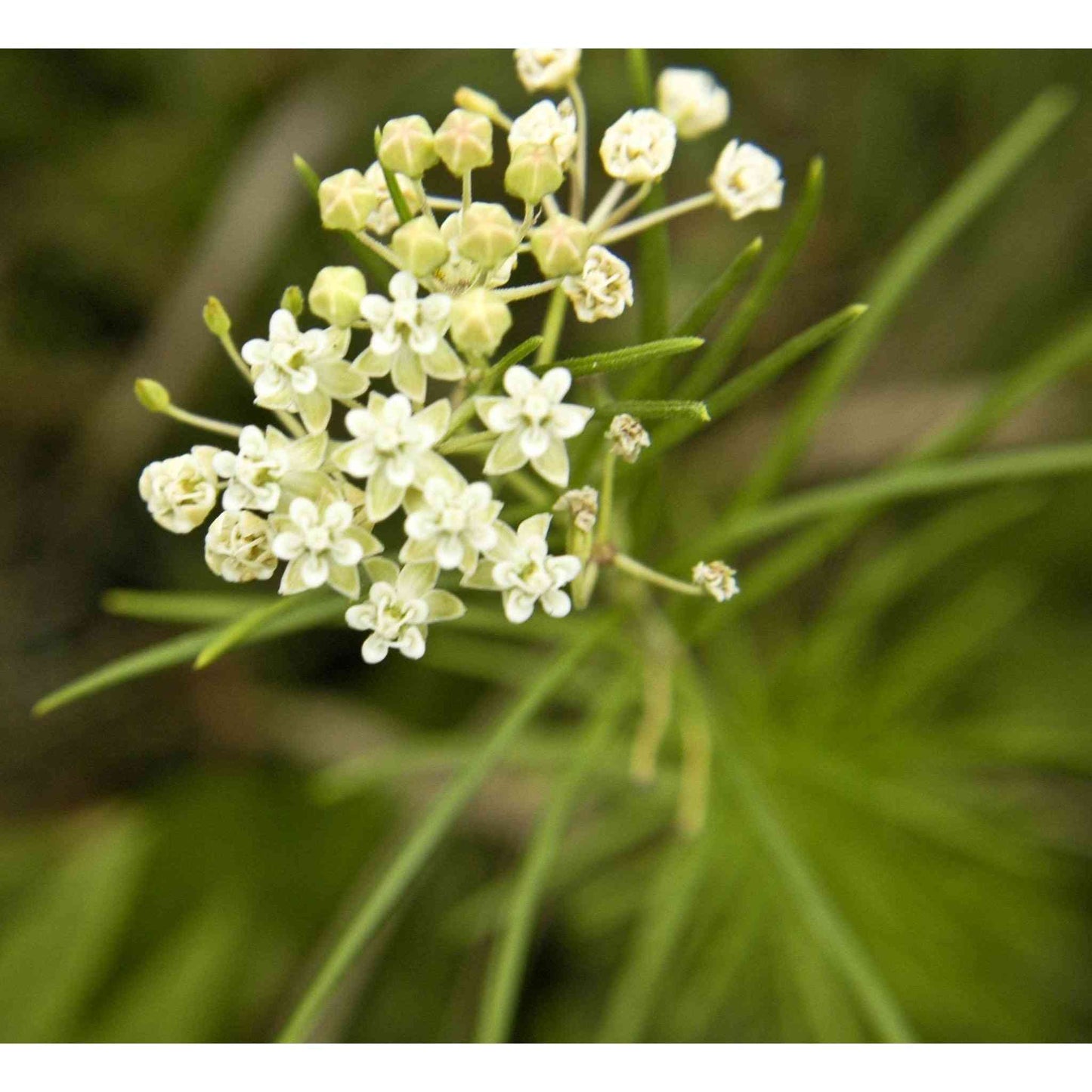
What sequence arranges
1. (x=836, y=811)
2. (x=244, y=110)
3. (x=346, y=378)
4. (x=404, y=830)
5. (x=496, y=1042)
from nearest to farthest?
(x=346, y=378) → (x=496, y=1042) → (x=836, y=811) → (x=404, y=830) → (x=244, y=110)

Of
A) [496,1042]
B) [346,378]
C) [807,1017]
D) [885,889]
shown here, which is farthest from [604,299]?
[807,1017]

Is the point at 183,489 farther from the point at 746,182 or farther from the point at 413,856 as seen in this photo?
the point at 746,182

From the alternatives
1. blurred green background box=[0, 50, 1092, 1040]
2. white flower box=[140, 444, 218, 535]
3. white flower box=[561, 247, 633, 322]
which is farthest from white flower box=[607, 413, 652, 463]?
blurred green background box=[0, 50, 1092, 1040]

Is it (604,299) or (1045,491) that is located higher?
(604,299)

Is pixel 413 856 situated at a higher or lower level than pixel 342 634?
higher

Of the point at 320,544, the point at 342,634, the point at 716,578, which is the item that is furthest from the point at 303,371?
the point at 342,634

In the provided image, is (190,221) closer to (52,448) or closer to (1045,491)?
(52,448)

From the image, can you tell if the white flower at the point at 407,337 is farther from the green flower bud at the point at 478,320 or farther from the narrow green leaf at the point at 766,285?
the narrow green leaf at the point at 766,285
